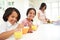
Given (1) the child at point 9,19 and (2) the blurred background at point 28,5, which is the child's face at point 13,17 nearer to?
(1) the child at point 9,19

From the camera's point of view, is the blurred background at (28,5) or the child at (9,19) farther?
the blurred background at (28,5)

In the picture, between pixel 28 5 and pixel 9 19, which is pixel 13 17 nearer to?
pixel 9 19

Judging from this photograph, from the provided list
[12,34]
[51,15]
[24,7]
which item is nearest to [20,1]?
[24,7]

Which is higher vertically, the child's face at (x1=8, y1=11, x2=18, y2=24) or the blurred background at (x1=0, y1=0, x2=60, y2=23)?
the blurred background at (x1=0, y1=0, x2=60, y2=23)

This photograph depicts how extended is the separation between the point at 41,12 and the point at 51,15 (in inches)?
47.0

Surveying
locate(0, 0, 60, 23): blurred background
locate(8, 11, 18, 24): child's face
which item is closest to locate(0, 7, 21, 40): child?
locate(8, 11, 18, 24): child's face

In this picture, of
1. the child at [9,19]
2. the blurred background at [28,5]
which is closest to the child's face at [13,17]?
the child at [9,19]

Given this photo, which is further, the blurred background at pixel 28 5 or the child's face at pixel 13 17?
the blurred background at pixel 28 5

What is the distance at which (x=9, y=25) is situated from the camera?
1381mm

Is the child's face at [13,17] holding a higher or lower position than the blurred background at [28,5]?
lower

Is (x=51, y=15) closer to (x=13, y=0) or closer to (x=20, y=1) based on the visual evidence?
(x=20, y=1)

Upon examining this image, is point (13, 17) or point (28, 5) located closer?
point (13, 17)

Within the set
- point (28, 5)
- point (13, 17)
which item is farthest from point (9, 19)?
point (28, 5)

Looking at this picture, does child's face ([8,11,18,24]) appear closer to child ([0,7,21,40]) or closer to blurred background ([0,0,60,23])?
child ([0,7,21,40])
